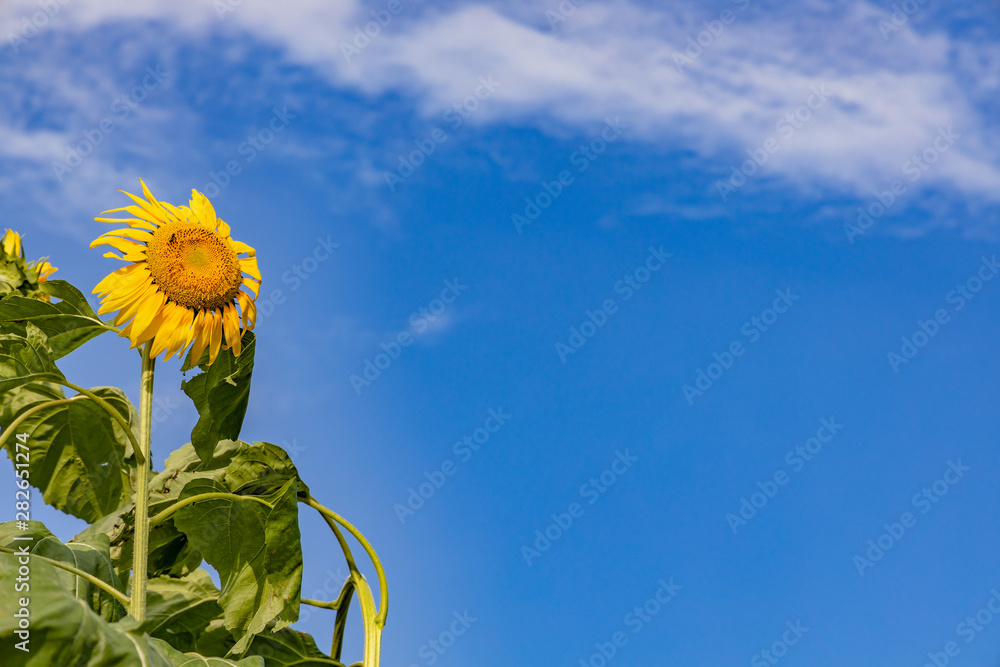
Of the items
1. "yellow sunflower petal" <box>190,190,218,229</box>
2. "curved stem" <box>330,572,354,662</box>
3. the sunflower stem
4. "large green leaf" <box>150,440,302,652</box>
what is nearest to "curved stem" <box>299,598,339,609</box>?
"curved stem" <box>330,572,354,662</box>

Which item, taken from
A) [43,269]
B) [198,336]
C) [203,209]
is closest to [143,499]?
[198,336]

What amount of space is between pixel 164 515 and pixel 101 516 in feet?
3.94

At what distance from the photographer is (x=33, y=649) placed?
1.52m

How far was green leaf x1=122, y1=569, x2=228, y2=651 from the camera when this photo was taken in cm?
282

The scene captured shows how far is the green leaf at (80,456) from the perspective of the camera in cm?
270

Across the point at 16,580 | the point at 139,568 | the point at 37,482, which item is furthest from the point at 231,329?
the point at 37,482

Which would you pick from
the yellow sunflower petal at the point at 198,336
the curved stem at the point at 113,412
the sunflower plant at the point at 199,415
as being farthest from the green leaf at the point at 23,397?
the yellow sunflower petal at the point at 198,336

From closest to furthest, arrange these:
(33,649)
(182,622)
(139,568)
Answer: (33,649), (139,568), (182,622)

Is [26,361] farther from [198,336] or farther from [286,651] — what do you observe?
[286,651]

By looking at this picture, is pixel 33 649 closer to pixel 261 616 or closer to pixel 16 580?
pixel 16 580

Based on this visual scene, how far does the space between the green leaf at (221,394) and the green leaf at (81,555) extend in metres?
0.35

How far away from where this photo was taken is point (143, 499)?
1986 millimetres

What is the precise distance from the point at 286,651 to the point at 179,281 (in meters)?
1.11

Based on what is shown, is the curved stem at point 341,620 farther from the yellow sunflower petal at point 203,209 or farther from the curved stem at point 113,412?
the yellow sunflower petal at point 203,209
